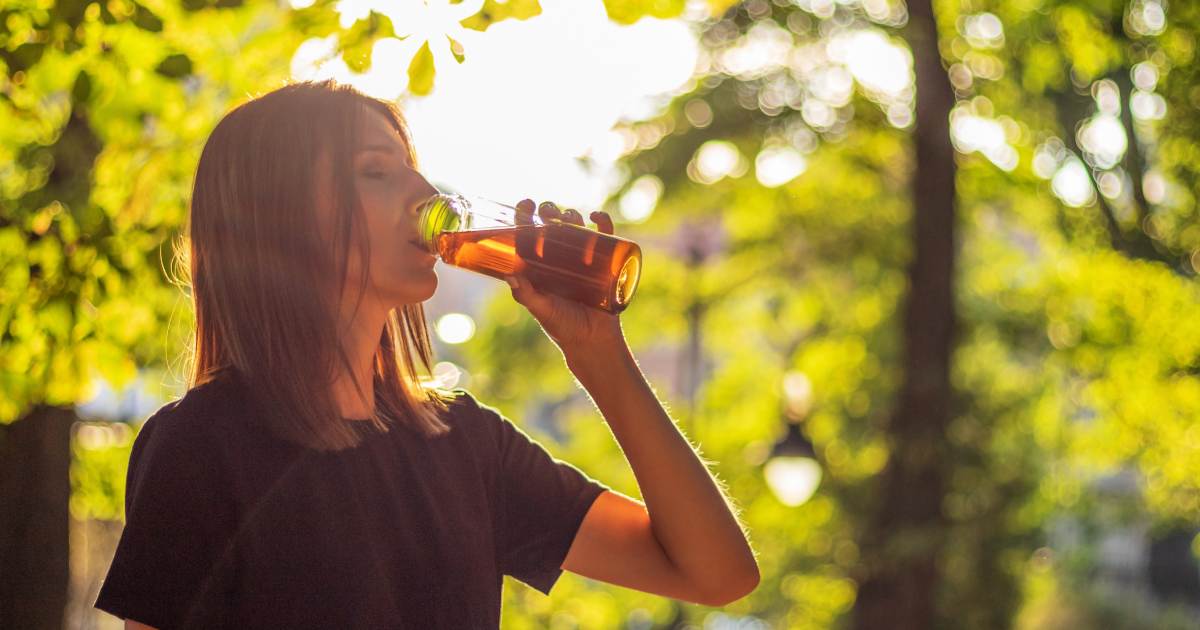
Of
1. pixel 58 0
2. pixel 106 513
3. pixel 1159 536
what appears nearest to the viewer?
pixel 58 0

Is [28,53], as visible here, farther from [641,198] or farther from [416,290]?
[641,198]

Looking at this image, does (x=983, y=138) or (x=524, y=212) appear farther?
(x=983, y=138)

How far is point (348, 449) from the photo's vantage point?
63.0 inches

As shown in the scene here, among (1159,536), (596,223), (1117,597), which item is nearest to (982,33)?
(1159,536)

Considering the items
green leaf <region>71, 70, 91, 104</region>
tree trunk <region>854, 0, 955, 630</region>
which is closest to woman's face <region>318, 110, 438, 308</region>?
green leaf <region>71, 70, 91, 104</region>

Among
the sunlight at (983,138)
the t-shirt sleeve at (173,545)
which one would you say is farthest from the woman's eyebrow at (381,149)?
the sunlight at (983,138)

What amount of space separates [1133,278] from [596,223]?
977 cm

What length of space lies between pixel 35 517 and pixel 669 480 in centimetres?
312

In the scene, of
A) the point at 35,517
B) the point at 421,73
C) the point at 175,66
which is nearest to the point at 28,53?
the point at 175,66

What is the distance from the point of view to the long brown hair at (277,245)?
1.64m

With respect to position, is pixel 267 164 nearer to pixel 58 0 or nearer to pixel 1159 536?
pixel 58 0

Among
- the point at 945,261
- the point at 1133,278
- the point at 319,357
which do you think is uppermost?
the point at 319,357

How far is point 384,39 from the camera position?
270 cm

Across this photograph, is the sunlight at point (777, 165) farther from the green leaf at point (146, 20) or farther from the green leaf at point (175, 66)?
the green leaf at point (146, 20)
